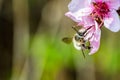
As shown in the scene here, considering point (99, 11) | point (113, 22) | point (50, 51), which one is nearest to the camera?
point (113, 22)

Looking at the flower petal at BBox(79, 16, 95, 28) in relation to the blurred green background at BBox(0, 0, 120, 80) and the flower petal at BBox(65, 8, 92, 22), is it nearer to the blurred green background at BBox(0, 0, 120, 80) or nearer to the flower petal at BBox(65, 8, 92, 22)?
the flower petal at BBox(65, 8, 92, 22)

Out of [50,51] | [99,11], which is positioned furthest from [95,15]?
[50,51]

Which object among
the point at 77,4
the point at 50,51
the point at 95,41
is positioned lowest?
the point at 50,51

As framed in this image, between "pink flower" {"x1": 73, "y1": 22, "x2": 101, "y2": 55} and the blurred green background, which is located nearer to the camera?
"pink flower" {"x1": 73, "y1": 22, "x2": 101, "y2": 55}

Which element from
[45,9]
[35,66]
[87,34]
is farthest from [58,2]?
[87,34]

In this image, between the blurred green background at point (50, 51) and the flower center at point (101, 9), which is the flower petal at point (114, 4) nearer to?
the flower center at point (101, 9)

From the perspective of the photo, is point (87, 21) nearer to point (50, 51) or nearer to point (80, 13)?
point (80, 13)

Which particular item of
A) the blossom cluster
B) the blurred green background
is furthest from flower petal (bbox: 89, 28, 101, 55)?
the blurred green background
